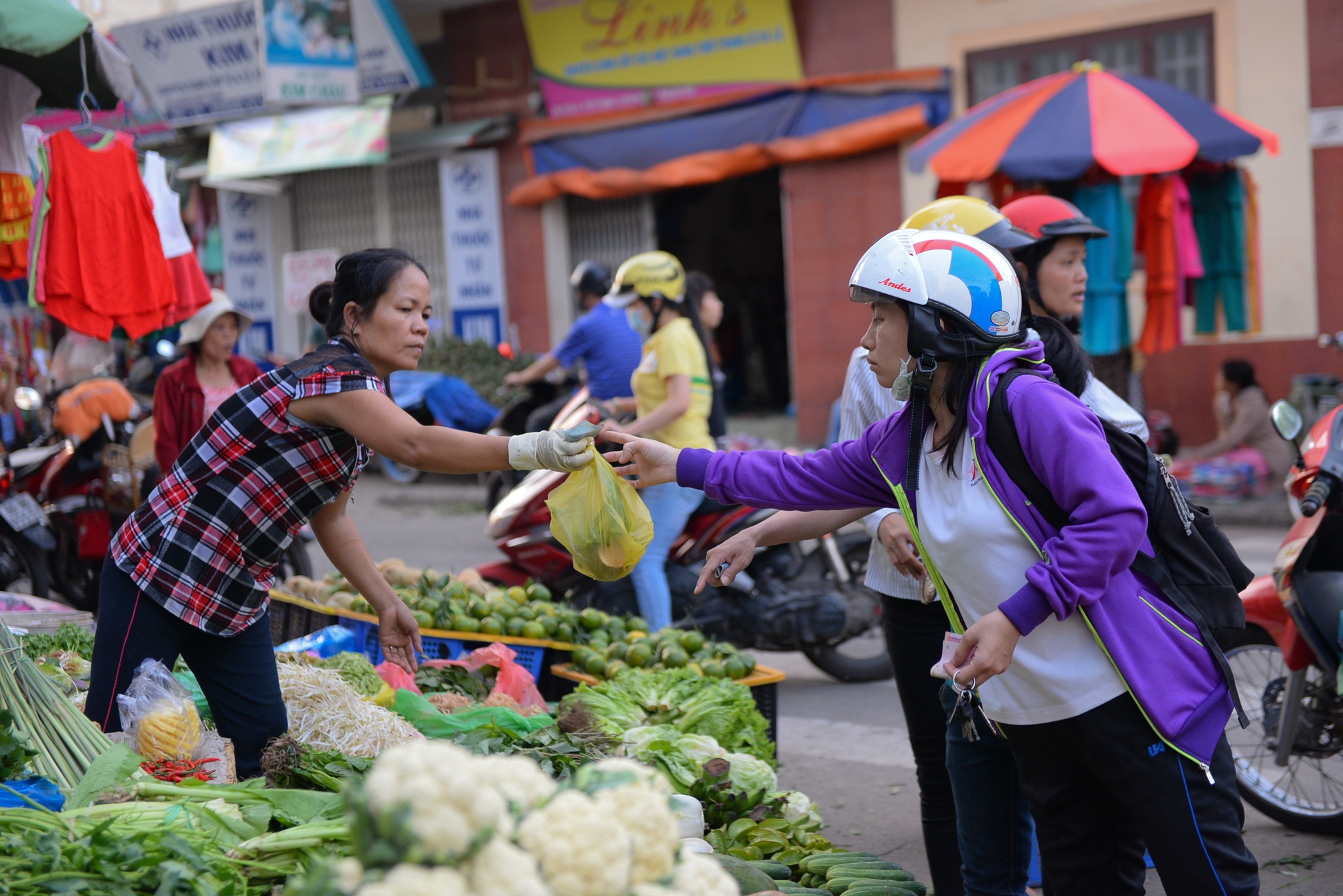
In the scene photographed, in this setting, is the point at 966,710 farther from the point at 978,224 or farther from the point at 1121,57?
the point at 1121,57

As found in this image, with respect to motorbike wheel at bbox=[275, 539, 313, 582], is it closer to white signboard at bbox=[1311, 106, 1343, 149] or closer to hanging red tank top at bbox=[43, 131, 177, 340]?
hanging red tank top at bbox=[43, 131, 177, 340]

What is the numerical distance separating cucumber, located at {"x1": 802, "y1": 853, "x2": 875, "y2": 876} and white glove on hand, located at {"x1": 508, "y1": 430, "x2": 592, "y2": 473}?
4.09ft

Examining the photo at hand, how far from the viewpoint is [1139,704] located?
2.31 meters

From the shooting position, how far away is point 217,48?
1694 cm

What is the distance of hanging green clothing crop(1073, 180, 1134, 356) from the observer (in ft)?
29.3

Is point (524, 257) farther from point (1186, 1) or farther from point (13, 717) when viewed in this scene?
point (13, 717)

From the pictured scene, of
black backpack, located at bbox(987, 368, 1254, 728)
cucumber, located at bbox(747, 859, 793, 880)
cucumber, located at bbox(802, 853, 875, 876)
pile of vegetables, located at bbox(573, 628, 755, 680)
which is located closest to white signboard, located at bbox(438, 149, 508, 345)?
pile of vegetables, located at bbox(573, 628, 755, 680)

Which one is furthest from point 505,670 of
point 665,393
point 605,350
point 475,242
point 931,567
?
point 475,242

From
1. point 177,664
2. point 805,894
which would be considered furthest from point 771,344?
point 805,894

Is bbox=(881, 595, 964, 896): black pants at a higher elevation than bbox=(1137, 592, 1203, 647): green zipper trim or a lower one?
lower

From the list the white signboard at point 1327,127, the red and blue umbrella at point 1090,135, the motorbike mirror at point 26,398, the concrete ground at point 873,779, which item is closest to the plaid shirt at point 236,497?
the concrete ground at point 873,779

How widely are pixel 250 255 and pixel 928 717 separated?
1734 cm

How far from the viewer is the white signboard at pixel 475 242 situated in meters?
16.0

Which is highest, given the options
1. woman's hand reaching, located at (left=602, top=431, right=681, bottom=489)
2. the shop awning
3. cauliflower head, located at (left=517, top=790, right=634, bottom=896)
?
the shop awning
